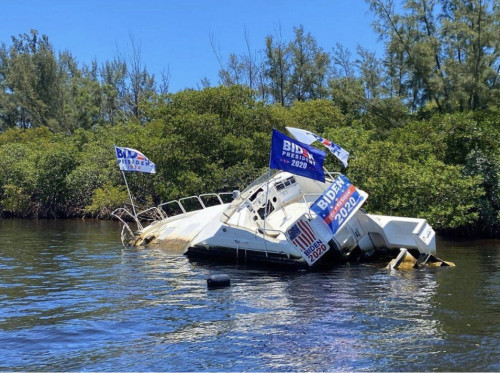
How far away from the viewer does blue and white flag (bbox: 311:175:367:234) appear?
18500mm

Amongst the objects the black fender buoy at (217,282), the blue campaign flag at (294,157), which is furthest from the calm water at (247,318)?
the blue campaign flag at (294,157)

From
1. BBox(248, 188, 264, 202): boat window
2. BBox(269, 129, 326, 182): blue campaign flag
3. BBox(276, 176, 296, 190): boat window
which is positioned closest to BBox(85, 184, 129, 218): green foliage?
BBox(248, 188, 264, 202): boat window

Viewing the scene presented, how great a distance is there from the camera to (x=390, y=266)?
19141 millimetres

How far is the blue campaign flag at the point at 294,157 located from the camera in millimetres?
18344

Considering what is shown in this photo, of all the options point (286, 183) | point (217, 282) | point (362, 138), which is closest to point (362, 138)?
point (362, 138)

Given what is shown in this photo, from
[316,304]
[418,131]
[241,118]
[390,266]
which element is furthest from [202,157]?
[316,304]

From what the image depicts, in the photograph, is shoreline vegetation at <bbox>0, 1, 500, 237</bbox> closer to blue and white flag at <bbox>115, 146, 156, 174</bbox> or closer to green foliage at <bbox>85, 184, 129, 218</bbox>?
green foliage at <bbox>85, 184, 129, 218</bbox>

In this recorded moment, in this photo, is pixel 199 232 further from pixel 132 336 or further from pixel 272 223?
pixel 132 336

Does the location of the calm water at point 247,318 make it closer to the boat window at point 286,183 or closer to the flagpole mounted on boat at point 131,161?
the boat window at point 286,183

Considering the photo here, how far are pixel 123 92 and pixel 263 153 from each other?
2043 inches

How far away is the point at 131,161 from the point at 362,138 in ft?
51.1

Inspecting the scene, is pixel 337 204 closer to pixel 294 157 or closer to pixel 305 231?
pixel 305 231

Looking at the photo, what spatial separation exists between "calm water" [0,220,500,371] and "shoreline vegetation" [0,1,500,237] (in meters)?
7.76

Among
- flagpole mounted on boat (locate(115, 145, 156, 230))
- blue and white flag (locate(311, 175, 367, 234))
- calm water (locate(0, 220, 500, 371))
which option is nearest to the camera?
calm water (locate(0, 220, 500, 371))
